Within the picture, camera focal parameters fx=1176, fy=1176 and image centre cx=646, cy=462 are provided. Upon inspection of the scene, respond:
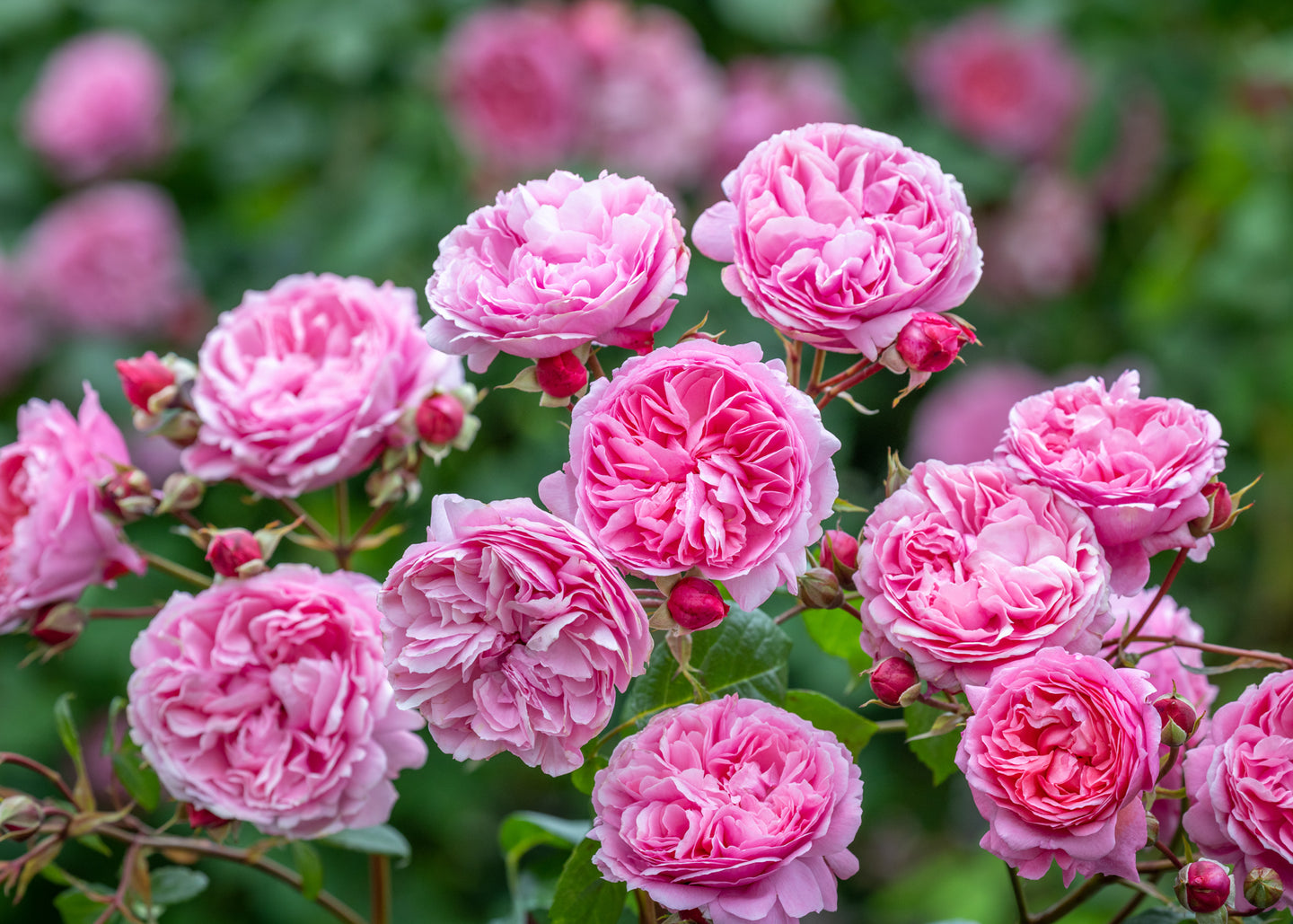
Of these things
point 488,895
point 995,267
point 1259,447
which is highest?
point 995,267

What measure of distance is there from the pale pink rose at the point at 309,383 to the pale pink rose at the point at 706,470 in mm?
160

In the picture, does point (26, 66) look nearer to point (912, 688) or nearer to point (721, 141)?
point (721, 141)

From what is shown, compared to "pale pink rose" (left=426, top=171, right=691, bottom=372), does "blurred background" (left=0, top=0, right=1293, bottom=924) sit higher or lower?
lower

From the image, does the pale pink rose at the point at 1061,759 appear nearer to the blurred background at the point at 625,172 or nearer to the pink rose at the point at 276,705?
the pink rose at the point at 276,705

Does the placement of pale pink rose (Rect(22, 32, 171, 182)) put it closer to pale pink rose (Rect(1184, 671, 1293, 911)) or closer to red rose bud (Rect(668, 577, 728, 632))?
red rose bud (Rect(668, 577, 728, 632))

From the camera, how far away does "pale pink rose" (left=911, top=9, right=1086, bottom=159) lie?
5.33ft

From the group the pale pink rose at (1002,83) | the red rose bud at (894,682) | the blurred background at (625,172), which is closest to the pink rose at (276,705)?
the red rose bud at (894,682)

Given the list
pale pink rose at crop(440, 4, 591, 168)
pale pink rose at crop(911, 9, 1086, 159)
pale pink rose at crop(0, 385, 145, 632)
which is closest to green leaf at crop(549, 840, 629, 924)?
pale pink rose at crop(0, 385, 145, 632)

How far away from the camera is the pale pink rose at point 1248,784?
0.40m

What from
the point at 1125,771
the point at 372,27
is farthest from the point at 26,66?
the point at 1125,771

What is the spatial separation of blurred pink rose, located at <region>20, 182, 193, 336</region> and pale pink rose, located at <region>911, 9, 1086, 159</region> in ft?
3.64

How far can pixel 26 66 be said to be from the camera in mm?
1910

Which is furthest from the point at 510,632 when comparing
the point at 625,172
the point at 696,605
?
the point at 625,172

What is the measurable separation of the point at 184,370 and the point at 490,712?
268mm
